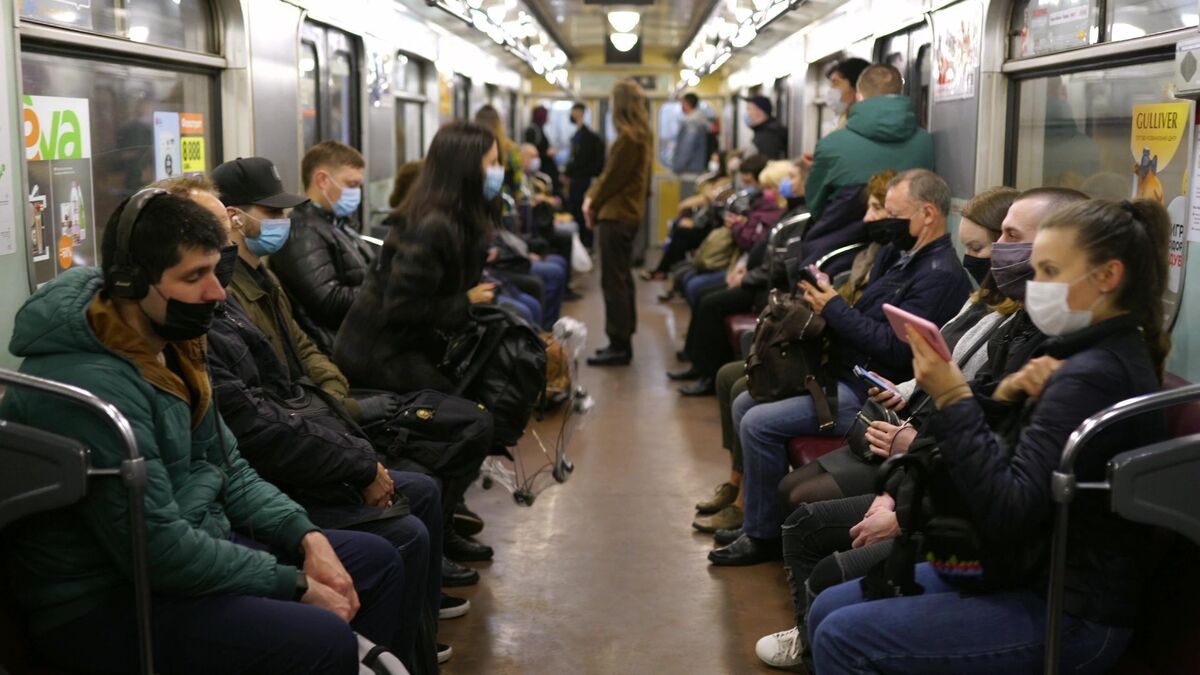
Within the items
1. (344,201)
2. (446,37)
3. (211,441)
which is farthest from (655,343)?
(211,441)

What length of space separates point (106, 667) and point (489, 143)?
246cm

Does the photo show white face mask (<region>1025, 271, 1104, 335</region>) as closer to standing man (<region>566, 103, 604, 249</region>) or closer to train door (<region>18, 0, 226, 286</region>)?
train door (<region>18, 0, 226, 286</region>)

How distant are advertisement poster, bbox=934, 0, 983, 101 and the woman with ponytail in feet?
8.70

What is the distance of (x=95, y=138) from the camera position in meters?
4.21

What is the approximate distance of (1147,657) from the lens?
252 cm

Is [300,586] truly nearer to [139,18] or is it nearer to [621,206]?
[139,18]

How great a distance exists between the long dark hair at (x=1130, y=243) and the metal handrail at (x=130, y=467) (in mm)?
1748

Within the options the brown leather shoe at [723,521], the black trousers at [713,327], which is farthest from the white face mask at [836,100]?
the brown leather shoe at [723,521]

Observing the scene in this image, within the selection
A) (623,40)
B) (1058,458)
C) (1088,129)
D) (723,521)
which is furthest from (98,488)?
(623,40)

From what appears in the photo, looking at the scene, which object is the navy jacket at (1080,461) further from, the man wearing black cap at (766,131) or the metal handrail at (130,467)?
the man wearing black cap at (766,131)

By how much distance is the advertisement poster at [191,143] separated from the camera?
4.96 metres

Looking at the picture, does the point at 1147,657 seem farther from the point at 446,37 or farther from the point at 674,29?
the point at 674,29

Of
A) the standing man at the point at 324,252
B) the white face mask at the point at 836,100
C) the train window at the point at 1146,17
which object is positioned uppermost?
the train window at the point at 1146,17

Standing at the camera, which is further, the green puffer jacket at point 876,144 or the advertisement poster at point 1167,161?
the green puffer jacket at point 876,144
